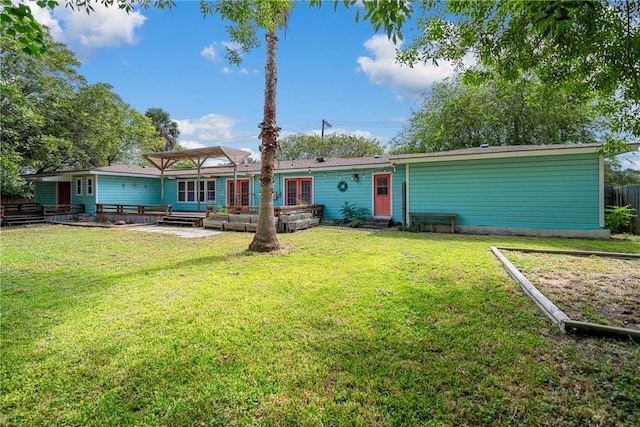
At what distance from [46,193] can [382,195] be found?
2030 cm

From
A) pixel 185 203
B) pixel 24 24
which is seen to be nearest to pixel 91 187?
pixel 185 203

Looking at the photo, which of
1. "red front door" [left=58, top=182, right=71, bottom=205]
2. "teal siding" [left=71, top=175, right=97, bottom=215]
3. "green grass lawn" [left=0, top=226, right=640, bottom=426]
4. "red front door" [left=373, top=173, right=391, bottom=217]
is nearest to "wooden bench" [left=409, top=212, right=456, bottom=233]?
"red front door" [left=373, top=173, right=391, bottom=217]

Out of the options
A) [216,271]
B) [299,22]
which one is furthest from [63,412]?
[299,22]

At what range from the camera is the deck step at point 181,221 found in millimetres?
12961

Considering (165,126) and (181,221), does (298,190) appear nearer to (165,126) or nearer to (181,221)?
(181,221)

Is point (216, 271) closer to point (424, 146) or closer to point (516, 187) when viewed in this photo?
point (516, 187)

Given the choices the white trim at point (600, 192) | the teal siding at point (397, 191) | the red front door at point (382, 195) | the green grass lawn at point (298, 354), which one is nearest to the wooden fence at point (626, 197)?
the white trim at point (600, 192)

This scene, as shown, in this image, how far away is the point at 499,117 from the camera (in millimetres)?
18781

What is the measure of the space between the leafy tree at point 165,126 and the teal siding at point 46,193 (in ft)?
42.8

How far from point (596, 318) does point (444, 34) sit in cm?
434

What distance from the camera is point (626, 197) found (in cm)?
940

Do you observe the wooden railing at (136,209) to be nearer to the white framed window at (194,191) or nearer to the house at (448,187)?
the house at (448,187)

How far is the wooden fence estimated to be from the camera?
29.6ft

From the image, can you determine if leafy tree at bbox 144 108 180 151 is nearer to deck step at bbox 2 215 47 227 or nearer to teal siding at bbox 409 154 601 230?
deck step at bbox 2 215 47 227
